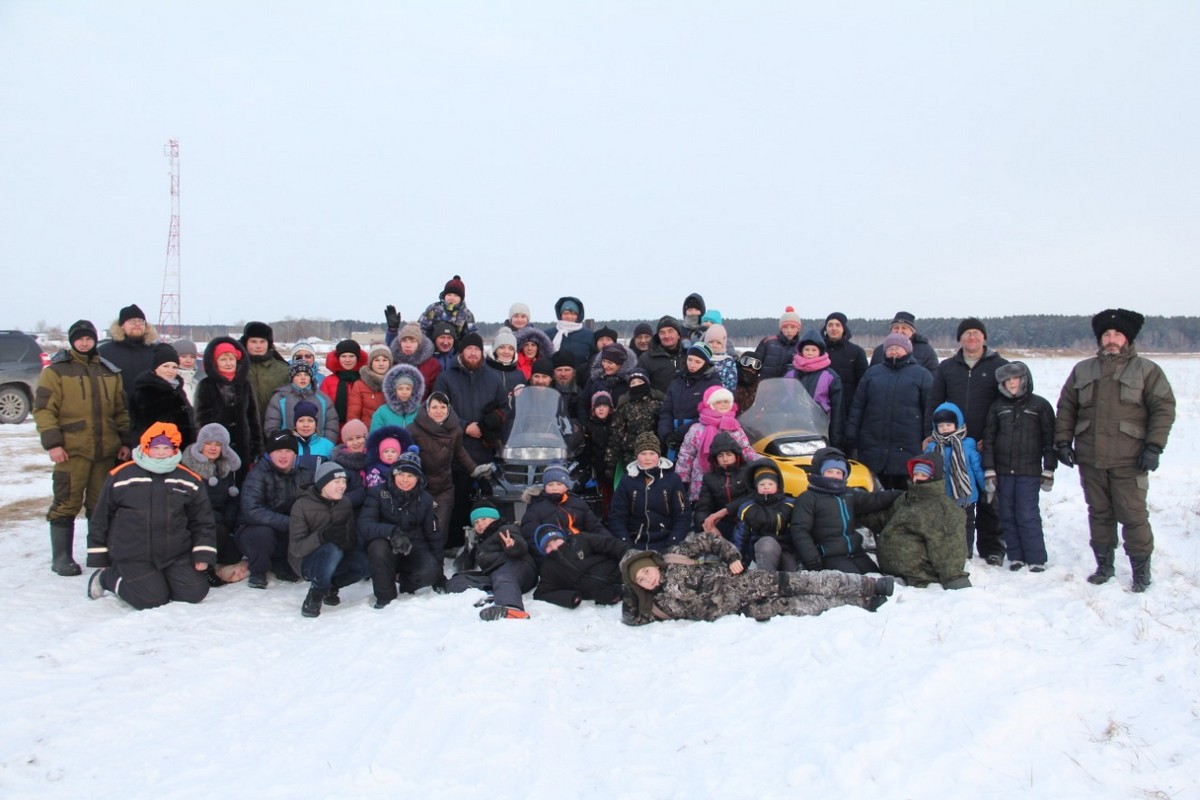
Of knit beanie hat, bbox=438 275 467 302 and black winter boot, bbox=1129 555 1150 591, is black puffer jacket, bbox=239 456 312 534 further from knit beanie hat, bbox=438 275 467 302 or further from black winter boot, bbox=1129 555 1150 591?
black winter boot, bbox=1129 555 1150 591

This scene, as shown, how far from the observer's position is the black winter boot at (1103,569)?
5.81 m

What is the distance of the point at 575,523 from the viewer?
627 cm

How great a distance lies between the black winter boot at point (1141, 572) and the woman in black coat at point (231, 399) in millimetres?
7179

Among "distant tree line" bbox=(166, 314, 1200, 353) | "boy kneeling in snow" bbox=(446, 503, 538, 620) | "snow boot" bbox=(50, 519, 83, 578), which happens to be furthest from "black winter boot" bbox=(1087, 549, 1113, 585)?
"distant tree line" bbox=(166, 314, 1200, 353)

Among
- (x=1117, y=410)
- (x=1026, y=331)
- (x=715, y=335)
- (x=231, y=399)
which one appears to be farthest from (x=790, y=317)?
(x=1026, y=331)

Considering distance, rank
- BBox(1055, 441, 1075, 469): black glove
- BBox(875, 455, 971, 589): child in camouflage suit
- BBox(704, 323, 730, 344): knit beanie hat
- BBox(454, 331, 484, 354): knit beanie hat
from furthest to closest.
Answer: BBox(704, 323, 730, 344): knit beanie hat < BBox(454, 331, 484, 354): knit beanie hat < BBox(1055, 441, 1075, 469): black glove < BBox(875, 455, 971, 589): child in camouflage suit

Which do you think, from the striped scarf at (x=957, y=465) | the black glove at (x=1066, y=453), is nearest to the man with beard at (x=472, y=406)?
the striped scarf at (x=957, y=465)

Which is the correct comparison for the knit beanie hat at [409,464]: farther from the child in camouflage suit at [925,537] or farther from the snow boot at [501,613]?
the child in camouflage suit at [925,537]

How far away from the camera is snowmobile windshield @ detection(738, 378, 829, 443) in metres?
7.01

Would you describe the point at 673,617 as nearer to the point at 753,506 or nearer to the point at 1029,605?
the point at 753,506

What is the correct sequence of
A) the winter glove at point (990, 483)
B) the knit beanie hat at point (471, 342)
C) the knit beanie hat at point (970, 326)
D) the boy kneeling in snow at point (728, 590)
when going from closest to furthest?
the boy kneeling in snow at point (728, 590) → the winter glove at point (990, 483) → the knit beanie hat at point (970, 326) → the knit beanie hat at point (471, 342)

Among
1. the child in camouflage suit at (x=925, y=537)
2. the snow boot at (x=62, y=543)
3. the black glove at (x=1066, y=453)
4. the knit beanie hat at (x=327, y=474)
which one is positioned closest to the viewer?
the child in camouflage suit at (x=925, y=537)

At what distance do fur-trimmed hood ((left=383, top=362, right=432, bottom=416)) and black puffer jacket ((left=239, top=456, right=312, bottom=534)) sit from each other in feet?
3.21

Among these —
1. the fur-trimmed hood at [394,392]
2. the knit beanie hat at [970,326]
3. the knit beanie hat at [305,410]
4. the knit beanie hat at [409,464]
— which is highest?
the knit beanie hat at [970,326]
